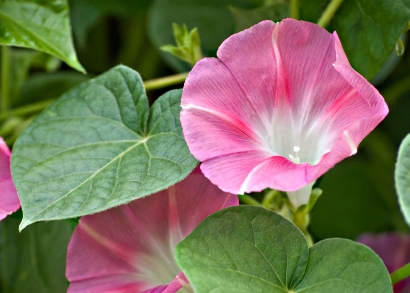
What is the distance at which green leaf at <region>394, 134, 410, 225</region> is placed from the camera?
438mm

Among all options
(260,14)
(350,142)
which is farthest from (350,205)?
(350,142)

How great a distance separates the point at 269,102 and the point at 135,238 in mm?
204

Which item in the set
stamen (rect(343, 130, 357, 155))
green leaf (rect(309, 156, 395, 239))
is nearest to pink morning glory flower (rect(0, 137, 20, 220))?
stamen (rect(343, 130, 357, 155))

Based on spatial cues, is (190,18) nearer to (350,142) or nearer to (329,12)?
(329,12)

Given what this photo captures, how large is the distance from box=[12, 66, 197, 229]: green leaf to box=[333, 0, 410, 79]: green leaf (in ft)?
0.76

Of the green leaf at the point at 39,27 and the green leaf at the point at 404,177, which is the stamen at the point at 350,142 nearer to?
the green leaf at the point at 404,177

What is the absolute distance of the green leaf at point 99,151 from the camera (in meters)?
0.53

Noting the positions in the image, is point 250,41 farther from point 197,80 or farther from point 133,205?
point 133,205

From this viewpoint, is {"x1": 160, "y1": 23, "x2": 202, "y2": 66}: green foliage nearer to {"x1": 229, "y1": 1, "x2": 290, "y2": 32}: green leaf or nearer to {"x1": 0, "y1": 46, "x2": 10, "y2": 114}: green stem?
{"x1": 229, "y1": 1, "x2": 290, "y2": 32}: green leaf

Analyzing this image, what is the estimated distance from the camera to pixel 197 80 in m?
0.52

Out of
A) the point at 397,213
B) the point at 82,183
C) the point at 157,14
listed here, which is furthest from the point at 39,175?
the point at 397,213

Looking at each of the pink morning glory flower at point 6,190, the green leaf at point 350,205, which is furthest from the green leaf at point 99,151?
the green leaf at point 350,205

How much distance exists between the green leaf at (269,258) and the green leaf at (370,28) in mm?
245

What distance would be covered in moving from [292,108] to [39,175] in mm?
269
